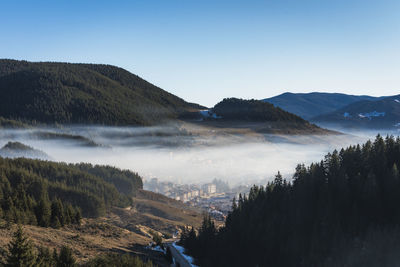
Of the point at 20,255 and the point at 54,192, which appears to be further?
the point at 54,192

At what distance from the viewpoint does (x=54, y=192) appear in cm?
13338

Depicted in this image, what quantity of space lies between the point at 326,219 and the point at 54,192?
10217 centimetres

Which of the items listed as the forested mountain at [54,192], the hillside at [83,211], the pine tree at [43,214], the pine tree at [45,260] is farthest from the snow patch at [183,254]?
the pine tree at [45,260]

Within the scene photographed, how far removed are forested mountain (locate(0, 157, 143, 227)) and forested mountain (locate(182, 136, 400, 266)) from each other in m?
37.8

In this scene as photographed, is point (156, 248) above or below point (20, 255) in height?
below

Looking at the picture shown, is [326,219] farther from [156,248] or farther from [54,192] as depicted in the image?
[54,192]

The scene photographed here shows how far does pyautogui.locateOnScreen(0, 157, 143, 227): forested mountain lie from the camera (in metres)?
88.6

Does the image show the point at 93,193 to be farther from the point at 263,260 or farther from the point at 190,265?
the point at 263,260

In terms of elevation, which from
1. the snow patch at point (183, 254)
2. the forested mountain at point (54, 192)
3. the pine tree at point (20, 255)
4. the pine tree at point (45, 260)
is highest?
the pine tree at point (20, 255)

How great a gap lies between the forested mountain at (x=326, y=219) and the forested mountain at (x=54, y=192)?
3785cm

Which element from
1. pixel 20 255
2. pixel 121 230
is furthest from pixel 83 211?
pixel 20 255

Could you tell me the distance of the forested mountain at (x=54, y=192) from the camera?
291ft

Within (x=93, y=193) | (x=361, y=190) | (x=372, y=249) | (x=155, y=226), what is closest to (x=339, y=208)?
(x=361, y=190)

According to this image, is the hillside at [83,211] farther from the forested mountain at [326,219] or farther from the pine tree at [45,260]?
the forested mountain at [326,219]
